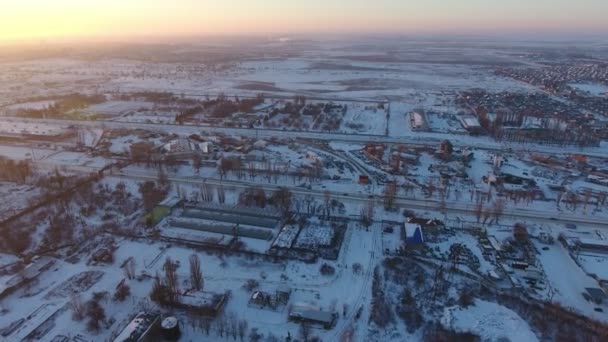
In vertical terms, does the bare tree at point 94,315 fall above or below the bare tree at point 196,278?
below

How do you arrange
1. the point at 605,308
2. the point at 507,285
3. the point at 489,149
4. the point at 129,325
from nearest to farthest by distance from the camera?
the point at 129,325 → the point at 605,308 → the point at 507,285 → the point at 489,149

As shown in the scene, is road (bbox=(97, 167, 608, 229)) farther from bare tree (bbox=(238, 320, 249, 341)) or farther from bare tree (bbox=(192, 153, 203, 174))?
bare tree (bbox=(238, 320, 249, 341))

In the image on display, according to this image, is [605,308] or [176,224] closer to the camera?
[605,308]

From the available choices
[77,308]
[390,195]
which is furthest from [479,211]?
[77,308]

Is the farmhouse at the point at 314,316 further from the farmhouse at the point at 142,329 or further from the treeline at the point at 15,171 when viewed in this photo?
the treeline at the point at 15,171

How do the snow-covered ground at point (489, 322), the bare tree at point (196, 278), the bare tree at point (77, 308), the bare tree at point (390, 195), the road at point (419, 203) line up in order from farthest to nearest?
the bare tree at point (390, 195) < the road at point (419, 203) < the bare tree at point (196, 278) < the bare tree at point (77, 308) < the snow-covered ground at point (489, 322)

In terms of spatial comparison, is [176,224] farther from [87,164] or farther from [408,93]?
[408,93]

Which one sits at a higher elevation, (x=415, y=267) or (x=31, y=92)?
(x=31, y=92)

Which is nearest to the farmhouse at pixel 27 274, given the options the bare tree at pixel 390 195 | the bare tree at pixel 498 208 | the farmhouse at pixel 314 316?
the farmhouse at pixel 314 316

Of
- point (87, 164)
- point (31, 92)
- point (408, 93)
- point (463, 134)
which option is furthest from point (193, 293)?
point (31, 92)
